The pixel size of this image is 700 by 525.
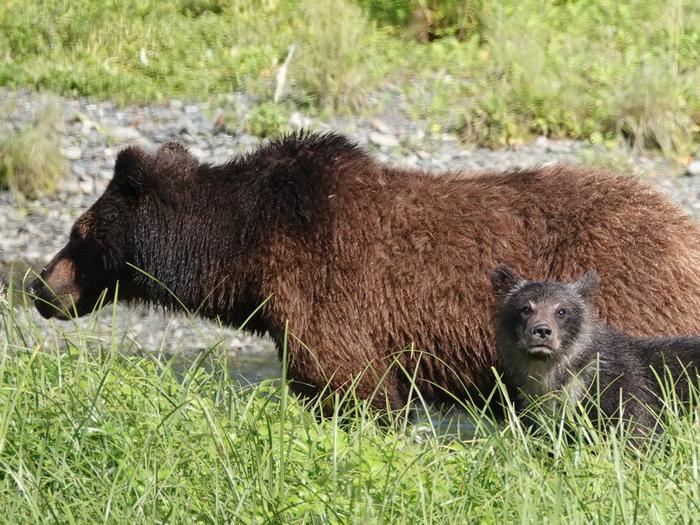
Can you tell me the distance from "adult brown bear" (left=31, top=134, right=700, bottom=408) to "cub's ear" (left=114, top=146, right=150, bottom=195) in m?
0.43

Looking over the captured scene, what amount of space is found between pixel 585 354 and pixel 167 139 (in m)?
8.27

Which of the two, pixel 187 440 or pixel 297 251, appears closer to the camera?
pixel 187 440

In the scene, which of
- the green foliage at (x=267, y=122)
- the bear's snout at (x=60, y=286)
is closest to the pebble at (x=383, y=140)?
the green foliage at (x=267, y=122)

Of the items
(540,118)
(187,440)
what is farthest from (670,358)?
(540,118)

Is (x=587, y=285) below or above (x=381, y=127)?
above

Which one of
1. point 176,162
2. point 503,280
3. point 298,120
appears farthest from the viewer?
point 298,120

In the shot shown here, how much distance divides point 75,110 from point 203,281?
25.1 ft

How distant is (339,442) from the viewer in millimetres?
5430

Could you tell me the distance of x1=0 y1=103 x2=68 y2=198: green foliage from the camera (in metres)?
13.0

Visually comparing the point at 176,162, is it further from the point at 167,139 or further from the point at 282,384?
the point at 167,139

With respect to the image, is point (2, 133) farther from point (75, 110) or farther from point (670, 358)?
point (670, 358)

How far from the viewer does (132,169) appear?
7609 mm

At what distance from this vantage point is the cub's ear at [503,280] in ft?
21.3

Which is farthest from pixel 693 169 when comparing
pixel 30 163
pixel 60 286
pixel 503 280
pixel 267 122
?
pixel 60 286
